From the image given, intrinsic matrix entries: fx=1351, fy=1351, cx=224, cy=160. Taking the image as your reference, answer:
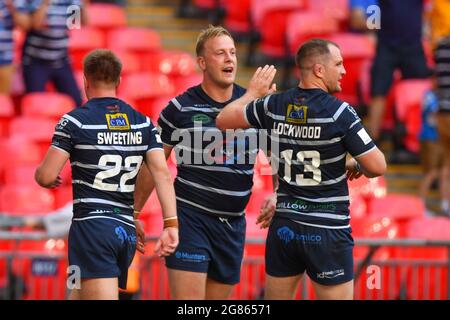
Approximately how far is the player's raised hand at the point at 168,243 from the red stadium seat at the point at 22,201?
3.76m

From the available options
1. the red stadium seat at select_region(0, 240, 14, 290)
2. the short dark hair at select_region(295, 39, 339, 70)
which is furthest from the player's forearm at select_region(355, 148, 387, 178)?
the red stadium seat at select_region(0, 240, 14, 290)

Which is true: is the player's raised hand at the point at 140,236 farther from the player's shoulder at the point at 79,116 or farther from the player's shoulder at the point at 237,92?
the player's shoulder at the point at 237,92

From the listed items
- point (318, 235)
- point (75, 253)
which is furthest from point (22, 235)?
point (318, 235)

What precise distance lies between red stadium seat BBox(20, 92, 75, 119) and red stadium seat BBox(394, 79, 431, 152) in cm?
328

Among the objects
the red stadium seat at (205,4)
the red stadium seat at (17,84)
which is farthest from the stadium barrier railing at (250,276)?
the red stadium seat at (205,4)

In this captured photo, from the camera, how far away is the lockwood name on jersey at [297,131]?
26.2 ft

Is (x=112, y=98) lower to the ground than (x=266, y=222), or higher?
higher

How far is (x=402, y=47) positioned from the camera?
44.2ft

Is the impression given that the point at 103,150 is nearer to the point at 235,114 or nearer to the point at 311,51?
the point at 235,114

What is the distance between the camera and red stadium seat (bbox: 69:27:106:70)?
47.2 ft

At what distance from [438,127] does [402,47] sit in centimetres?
114

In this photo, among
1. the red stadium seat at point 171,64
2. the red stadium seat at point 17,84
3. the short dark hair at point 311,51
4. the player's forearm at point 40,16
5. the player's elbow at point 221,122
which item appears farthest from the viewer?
the red stadium seat at point 171,64

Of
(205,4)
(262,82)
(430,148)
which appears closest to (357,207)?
(430,148)

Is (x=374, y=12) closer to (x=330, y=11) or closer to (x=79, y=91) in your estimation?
(x=330, y=11)
